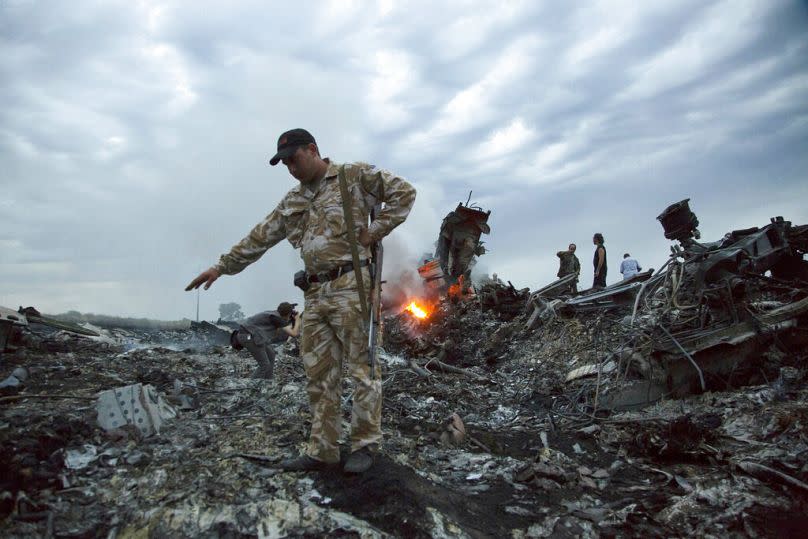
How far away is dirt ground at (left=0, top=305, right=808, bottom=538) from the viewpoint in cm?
242

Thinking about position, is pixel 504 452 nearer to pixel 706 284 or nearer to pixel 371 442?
pixel 371 442

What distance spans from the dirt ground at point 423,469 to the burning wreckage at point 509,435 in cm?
1

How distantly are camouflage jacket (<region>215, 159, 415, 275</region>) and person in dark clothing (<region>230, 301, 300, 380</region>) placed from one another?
4.12 meters

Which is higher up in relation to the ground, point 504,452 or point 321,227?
point 321,227

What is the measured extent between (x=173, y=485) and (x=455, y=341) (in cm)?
807

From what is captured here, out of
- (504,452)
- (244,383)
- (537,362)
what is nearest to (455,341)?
(537,362)

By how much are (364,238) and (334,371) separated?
91cm

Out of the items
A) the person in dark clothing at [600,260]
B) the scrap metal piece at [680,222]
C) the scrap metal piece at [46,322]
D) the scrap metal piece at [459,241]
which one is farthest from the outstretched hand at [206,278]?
the scrap metal piece at [459,241]

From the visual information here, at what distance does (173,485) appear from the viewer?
272 cm

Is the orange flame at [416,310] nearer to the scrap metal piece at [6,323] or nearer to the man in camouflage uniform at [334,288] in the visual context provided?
the scrap metal piece at [6,323]

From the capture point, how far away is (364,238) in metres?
2.98

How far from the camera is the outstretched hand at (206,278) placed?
319 centimetres

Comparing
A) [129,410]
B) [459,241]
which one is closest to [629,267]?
[459,241]

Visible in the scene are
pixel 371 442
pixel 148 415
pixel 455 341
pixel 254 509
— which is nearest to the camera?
pixel 254 509
